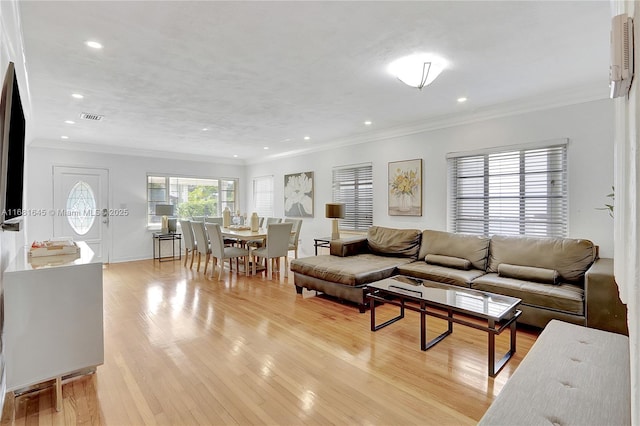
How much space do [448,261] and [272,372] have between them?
265 cm

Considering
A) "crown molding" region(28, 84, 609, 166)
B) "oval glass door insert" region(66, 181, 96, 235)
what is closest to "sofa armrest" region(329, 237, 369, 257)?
"crown molding" region(28, 84, 609, 166)

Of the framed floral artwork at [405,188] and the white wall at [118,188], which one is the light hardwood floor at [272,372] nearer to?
the framed floral artwork at [405,188]

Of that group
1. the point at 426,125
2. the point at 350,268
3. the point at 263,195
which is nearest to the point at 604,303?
the point at 350,268

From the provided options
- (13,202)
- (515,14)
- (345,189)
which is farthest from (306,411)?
(345,189)

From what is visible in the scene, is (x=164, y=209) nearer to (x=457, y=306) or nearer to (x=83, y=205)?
(x=83, y=205)

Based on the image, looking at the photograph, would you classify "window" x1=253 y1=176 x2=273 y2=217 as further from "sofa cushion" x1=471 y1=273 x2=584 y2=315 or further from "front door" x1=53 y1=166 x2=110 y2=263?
"sofa cushion" x1=471 y1=273 x2=584 y2=315

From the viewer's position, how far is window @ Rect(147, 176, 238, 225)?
24.5ft

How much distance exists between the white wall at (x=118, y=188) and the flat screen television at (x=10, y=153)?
5142mm

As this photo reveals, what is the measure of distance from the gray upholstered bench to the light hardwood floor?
587mm

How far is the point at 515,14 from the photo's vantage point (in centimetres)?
214

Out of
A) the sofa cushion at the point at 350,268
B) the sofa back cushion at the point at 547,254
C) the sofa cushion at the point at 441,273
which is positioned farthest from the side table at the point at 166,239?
the sofa back cushion at the point at 547,254

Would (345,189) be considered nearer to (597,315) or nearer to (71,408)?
(597,315)

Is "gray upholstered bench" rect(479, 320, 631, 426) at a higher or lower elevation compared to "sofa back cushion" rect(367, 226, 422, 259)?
lower

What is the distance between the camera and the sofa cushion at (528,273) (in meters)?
3.21
